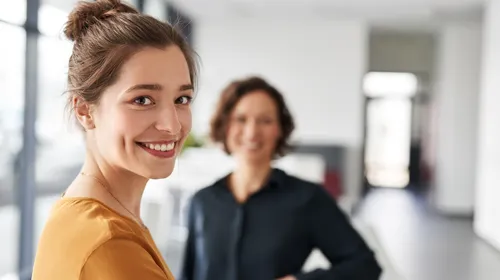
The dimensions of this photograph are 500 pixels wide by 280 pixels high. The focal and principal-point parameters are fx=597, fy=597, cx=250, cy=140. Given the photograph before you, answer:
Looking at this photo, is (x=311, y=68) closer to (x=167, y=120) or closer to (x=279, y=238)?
(x=279, y=238)

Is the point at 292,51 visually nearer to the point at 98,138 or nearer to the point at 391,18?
the point at 391,18

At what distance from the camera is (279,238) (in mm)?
1501

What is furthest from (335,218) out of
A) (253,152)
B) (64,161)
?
(64,161)

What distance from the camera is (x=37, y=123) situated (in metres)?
5.07

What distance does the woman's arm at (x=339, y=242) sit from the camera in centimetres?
148

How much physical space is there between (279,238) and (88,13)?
82 centimetres

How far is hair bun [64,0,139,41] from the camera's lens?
86 centimetres

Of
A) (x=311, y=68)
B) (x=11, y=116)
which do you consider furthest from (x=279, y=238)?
(x=311, y=68)

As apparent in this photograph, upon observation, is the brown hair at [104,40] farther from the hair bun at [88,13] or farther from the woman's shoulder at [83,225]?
the woman's shoulder at [83,225]

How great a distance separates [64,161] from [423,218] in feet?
18.4

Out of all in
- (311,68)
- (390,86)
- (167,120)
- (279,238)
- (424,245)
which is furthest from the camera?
(390,86)

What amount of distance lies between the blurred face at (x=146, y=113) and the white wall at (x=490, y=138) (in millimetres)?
6840

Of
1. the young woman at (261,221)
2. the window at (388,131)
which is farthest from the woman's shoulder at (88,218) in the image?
the window at (388,131)

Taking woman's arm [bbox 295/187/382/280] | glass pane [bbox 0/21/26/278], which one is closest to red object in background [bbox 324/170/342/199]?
glass pane [bbox 0/21/26/278]
